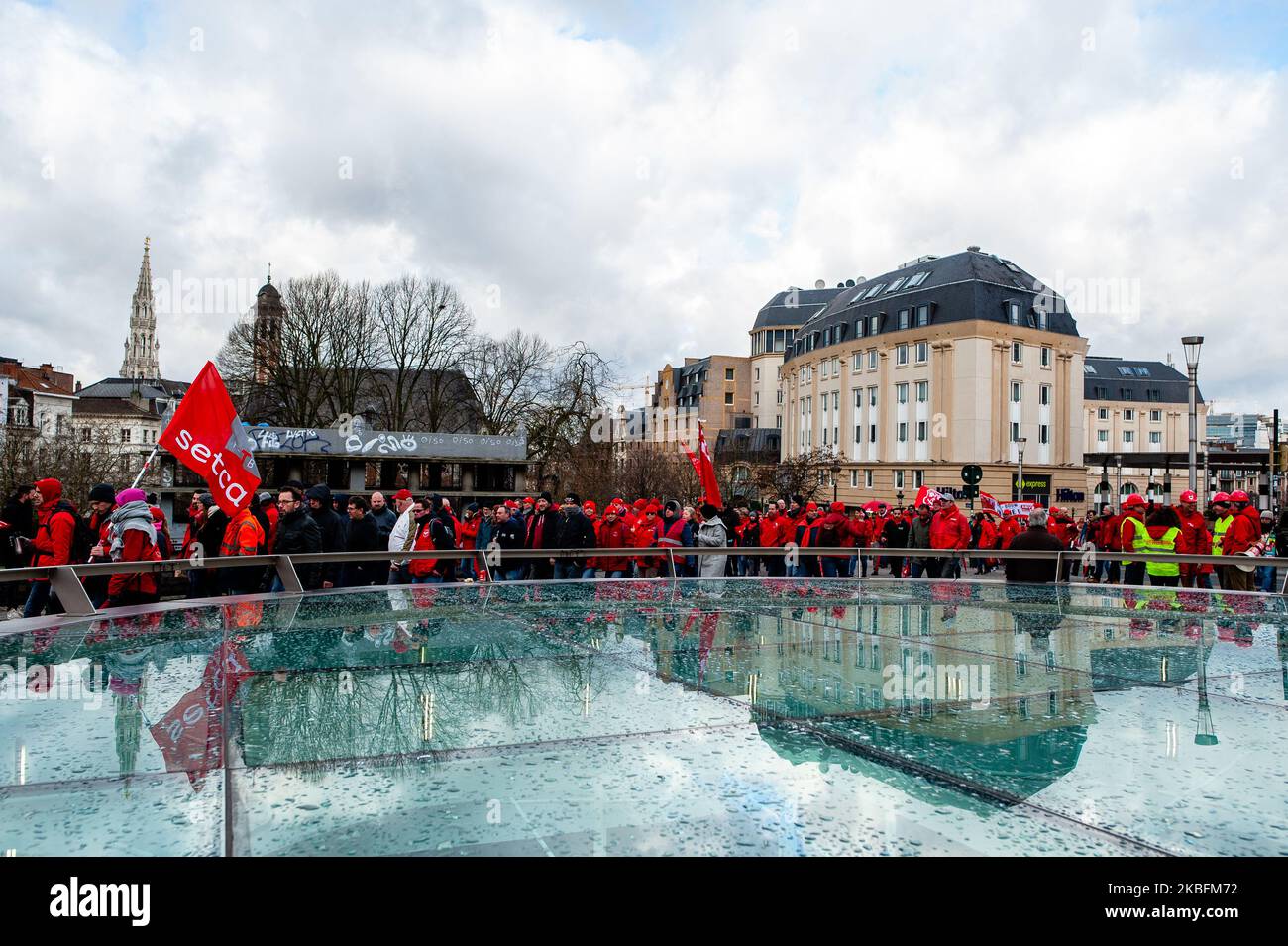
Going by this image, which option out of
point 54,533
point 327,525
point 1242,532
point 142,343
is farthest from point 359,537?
point 142,343

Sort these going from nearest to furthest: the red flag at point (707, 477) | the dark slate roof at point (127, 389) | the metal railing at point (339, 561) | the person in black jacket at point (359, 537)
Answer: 1. the metal railing at point (339, 561)
2. the person in black jacket at point (359, 537)
3. the red flag at point (707, 477)
4. the dark slate roof at point (127, 389)

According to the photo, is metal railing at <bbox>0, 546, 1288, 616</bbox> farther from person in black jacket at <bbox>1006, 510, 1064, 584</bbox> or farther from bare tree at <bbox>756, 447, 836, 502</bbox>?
bare tree at <bbox>756, 447, 836, 502</bbox>

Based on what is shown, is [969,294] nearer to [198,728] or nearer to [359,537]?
[359,537]

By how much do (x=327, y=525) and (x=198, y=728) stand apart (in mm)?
7434

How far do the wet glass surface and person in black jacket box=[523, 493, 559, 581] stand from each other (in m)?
6.40

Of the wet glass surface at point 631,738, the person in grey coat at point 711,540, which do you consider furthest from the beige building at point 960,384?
the wet glass surface at point 631,738

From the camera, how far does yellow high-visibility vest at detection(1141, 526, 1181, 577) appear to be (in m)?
14.2

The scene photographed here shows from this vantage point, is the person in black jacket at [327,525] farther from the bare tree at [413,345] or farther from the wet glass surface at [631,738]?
the bare tree at [413,345]

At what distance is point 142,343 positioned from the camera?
166 m

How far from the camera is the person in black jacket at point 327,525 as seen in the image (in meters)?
12.1

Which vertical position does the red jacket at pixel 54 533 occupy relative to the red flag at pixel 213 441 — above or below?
below

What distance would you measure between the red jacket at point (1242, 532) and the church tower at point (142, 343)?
172m
